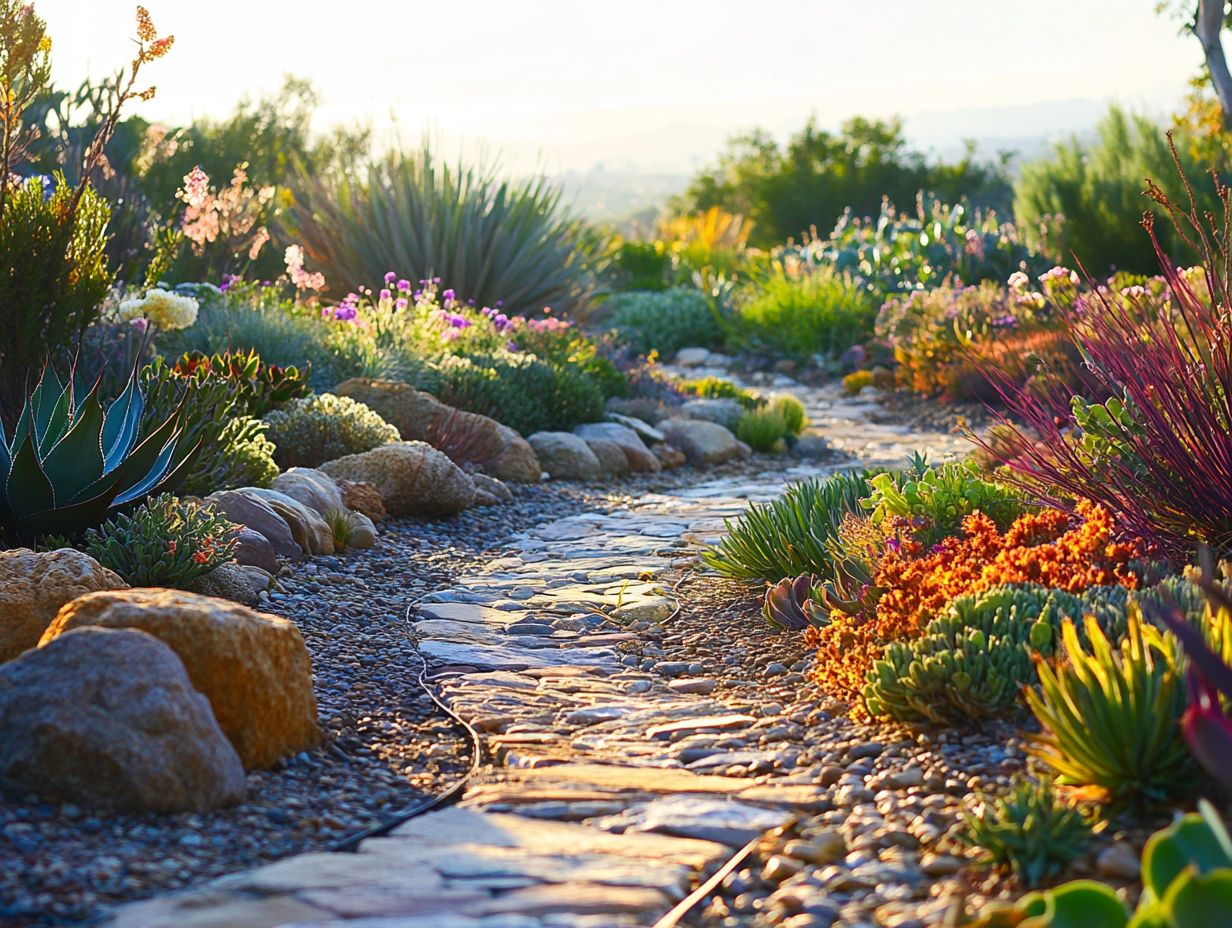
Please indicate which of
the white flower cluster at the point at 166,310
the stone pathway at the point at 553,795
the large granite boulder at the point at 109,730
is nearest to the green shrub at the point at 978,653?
the stone pathway at the point at 553,795

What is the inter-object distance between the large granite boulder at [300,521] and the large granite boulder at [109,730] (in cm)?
280

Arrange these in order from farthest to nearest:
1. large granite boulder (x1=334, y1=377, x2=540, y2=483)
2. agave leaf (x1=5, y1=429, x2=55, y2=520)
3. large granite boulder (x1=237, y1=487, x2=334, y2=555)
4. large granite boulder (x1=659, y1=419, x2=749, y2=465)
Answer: large granite boulder (x1=659, y1=419, x2=749, y2=465), large granite boulder (x1=334, y1=377, x2=540, y2=483), large granite boulder (x1=237, y1=487, x2=334, y2=555), agave leaf (x1=5, y1=429, x2=55, y2=520)

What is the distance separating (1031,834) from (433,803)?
55.9 inches

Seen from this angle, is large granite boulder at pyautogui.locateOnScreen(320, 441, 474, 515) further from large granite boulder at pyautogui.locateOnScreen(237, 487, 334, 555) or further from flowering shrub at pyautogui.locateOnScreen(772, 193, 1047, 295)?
flowering shrub at pyautogui.locateOnScreen(772, 193, 1047, 295)

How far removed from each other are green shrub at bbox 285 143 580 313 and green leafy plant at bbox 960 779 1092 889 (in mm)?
11641

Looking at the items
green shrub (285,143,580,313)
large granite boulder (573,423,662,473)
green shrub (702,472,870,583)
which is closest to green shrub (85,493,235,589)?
green shrub (702,472,870,583)

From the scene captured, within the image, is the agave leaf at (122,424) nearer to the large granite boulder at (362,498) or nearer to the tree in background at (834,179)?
the large granite boulder at (362,498)

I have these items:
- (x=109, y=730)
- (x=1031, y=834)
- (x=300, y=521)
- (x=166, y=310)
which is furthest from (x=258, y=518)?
(x=1031, y=834)

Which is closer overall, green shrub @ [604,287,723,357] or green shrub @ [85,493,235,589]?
green shrub @ [85,493,235,589]

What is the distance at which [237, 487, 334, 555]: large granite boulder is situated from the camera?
19.4 feet

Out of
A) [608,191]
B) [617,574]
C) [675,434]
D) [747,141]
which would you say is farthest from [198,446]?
[608,191]

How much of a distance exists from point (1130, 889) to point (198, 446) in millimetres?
4271

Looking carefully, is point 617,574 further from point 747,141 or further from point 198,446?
point 747,141

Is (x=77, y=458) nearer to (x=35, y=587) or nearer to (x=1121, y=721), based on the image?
(x=35, y=587)
